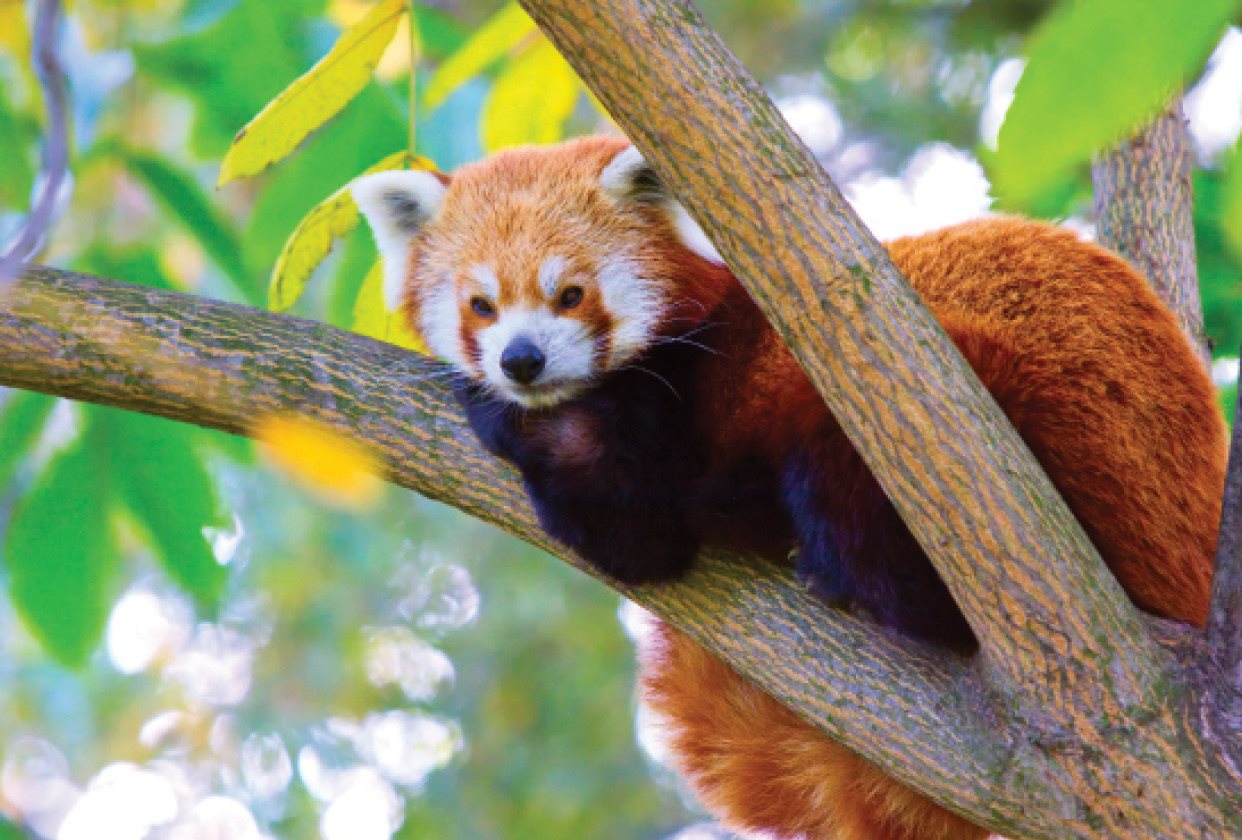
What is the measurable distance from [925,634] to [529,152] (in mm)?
1778

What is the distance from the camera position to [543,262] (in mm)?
3105

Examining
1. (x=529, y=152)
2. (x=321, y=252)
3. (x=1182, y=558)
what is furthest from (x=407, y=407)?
(x=1182, y=558)

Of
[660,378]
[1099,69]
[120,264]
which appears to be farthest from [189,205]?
[1099,69]

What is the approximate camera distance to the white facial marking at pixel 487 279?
3.13 m

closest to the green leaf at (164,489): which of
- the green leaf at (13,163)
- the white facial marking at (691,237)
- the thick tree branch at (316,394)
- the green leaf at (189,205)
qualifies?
the thick tree branch at (316,394)

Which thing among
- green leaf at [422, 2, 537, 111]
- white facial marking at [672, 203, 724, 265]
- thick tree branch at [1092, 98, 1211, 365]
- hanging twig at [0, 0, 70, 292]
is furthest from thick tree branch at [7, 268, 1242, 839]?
thick tree branch at [1092, 98, 1211, 365]

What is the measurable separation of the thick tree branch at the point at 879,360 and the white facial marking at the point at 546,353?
986 mm

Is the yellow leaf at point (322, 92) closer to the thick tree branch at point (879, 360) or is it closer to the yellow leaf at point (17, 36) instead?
the thick tree branch at point (879, 360)

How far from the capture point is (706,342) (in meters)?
3.07

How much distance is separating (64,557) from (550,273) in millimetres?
1324

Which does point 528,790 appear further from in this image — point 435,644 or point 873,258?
point 873,258

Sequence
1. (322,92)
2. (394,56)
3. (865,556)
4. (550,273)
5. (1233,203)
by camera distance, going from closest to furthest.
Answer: (1233,203)
(322,92)
(865,556)
(550,273)
(394,56)

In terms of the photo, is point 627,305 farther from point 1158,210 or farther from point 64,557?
point 1158,210

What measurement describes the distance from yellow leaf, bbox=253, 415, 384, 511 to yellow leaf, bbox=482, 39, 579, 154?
→ 92 cm
